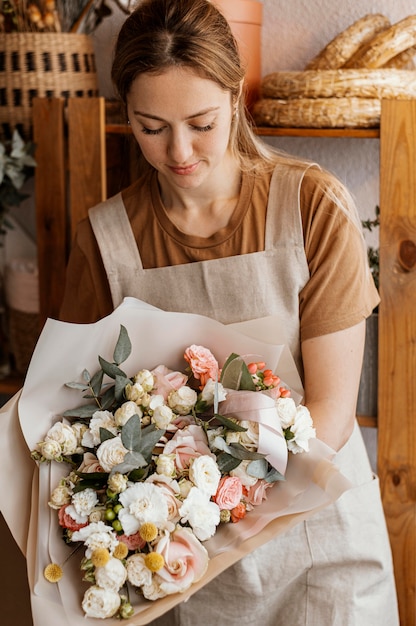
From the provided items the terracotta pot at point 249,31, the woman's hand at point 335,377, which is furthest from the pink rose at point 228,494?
the terracotta pot at point 249,31

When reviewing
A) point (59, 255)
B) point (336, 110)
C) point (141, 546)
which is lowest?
point (141, 546)

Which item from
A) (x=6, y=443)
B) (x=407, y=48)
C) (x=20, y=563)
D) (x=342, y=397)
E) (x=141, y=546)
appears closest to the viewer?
(x=141, y=546)

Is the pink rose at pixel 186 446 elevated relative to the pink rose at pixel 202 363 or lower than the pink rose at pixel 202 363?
lower

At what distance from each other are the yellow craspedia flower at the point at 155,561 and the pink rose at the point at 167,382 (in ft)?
0.86

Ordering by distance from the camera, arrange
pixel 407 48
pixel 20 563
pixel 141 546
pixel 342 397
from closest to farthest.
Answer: pixel 141 546
pixel 342 397
pixel 20 563
pixel 407 48

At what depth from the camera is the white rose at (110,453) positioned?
43.5 inches

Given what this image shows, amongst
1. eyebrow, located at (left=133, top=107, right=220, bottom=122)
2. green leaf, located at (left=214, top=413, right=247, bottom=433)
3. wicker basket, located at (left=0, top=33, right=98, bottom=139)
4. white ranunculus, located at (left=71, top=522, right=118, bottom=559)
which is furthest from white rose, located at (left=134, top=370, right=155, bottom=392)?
wicker basket, located at (left=0, top=33, right=98, bottom=139)

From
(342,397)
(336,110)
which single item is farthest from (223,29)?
(342,397)

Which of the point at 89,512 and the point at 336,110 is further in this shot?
the point at 336,110

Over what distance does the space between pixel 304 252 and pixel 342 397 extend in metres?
0.27

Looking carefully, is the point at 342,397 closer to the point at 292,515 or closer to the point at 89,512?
the point at 292,515

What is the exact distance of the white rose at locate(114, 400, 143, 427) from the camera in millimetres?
1156

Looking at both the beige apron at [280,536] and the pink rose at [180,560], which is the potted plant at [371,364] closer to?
the beige apron at [280,536]

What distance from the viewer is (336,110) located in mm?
1729
